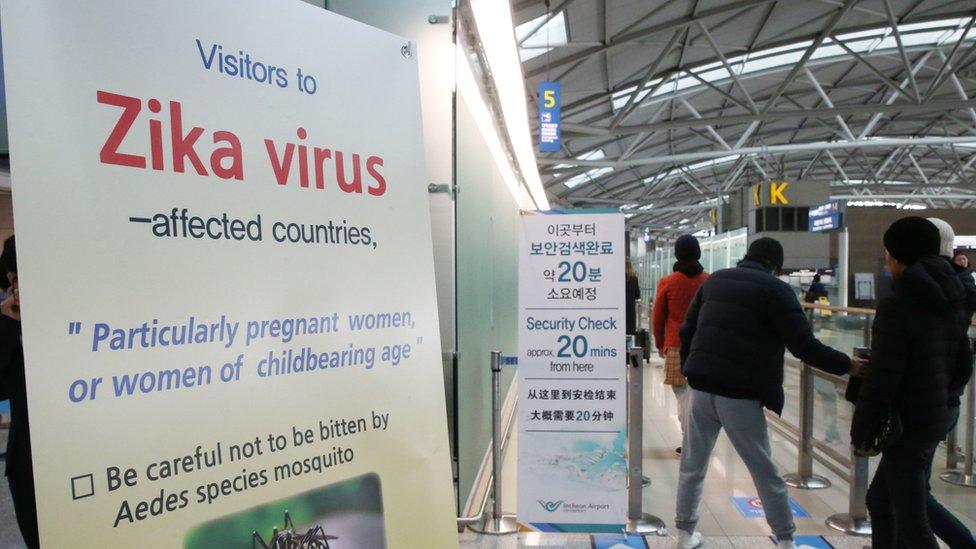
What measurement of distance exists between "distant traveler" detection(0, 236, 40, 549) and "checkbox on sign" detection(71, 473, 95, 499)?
125 centimetres

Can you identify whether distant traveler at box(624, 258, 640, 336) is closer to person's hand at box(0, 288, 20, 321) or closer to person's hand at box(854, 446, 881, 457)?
person's hand at box(854, 446, 881, 457)

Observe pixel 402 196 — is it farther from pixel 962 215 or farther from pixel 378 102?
pixel 962 215

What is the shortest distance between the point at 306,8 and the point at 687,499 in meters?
2.59

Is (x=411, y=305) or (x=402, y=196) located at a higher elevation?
(x=402, y=196)

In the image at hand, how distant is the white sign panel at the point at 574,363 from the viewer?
313 cm

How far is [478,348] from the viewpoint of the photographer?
3.97m

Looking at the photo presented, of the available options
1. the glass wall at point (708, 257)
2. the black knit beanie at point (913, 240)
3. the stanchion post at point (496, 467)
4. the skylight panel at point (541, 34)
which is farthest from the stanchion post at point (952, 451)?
the skylight panel at point (541, 34)

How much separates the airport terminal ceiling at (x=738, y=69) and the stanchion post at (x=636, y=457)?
5.95 metres

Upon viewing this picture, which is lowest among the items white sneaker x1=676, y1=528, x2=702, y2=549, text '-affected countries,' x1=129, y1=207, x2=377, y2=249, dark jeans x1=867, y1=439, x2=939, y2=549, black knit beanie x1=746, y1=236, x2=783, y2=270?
white sneaker x1=676, y1=528, x2=702, y2=549

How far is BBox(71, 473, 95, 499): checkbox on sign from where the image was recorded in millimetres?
941

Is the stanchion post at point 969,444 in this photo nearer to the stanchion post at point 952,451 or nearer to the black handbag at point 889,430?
the stanchion post at point 952,451

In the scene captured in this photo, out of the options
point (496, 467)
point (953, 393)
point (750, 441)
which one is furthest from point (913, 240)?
point (496, 467)

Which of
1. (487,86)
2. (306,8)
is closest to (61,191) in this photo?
(306,8)

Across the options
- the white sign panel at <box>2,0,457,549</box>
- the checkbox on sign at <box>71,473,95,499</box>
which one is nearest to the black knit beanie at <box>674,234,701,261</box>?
the white sign panel at <box>2,0,457,549</box>
